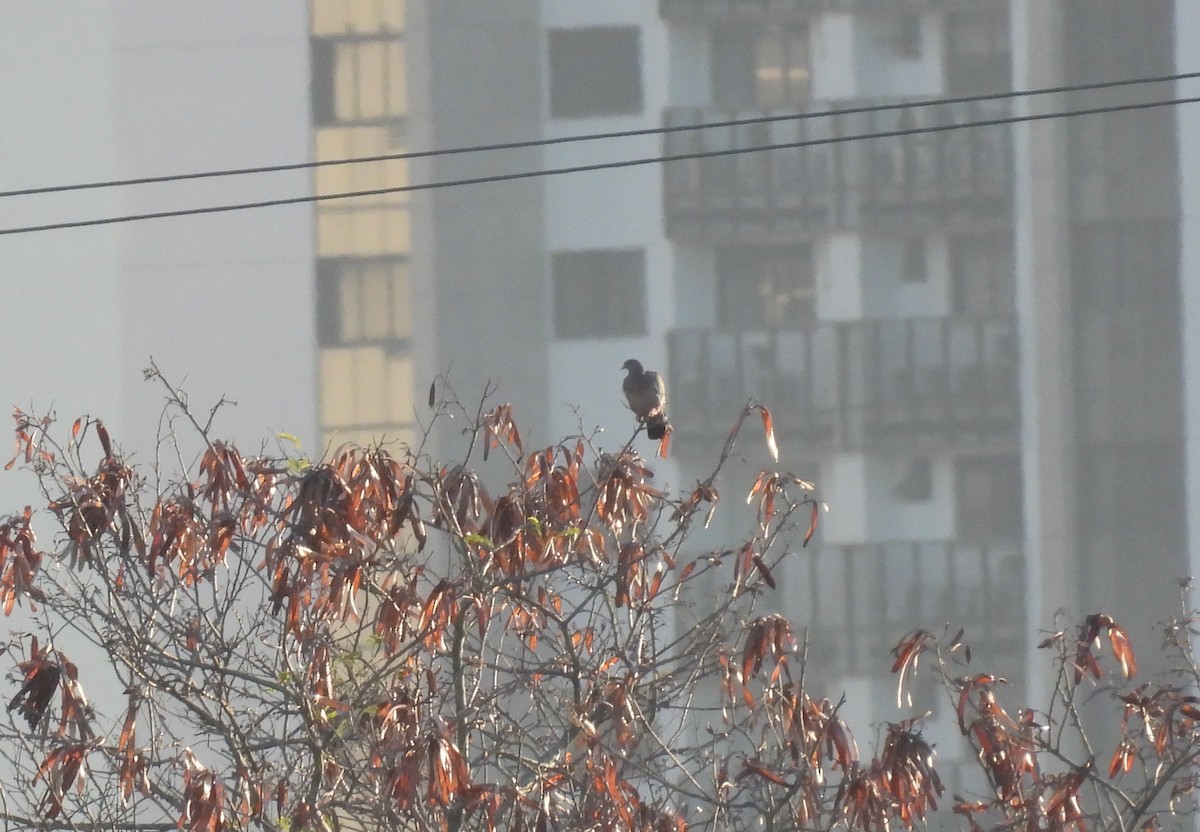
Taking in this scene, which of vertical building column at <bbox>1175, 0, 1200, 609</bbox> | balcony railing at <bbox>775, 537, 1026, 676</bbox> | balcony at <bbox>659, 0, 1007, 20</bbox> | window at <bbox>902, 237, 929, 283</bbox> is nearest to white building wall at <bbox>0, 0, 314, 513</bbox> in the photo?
balcony at <bbox>659, 0, 1007, 20</bbox>

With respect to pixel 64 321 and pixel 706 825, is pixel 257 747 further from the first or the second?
pixel 64 321

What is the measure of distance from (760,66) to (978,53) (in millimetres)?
1463

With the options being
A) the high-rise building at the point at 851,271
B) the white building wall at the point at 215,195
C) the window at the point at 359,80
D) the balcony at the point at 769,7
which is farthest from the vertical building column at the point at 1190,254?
the white building wall at the point at 215,195

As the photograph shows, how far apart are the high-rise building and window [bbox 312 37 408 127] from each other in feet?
0.06

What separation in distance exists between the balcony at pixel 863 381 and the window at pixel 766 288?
0.10 m

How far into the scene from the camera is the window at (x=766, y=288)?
11.2m

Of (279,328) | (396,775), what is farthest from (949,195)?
(396,775)

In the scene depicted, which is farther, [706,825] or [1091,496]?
[1091,496]

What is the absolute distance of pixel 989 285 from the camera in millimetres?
11195

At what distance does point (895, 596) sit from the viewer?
11148mm

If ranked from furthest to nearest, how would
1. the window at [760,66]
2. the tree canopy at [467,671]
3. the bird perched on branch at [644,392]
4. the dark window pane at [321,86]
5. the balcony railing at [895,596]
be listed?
1. the window at [760,66]
2. the dark window pane at [321,86]
3. the balcony railing at [895,596]
4. the bird perched on branch at [644,392]
5. the tree canopy at [467,671]

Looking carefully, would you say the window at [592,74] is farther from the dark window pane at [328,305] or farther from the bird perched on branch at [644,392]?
the bird perched on branch at [644,392]

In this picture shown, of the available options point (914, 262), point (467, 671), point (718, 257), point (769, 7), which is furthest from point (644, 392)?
point (769, 7)

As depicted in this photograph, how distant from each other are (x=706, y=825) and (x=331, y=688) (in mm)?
1172
